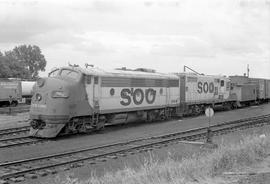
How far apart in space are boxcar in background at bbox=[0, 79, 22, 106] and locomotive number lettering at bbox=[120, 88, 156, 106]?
64.6 ft

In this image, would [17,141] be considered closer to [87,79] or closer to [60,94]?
[60,94]

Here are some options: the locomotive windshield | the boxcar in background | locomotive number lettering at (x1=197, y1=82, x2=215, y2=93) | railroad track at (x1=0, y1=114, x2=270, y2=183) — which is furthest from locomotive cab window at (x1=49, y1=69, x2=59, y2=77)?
the boxcar in background

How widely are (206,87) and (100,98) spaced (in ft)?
42.6

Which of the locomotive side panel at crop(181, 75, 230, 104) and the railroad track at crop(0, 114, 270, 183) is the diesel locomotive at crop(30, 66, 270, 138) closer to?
the locomotive side panel at crop(181, 75, 230, 104)

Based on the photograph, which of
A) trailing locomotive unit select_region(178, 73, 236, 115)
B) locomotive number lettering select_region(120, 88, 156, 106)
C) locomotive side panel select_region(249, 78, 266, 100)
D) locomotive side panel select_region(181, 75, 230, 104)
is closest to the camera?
locomotive number lettering select_region(120, 88, 156, 106)

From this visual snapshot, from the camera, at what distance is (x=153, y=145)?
52.9 feet

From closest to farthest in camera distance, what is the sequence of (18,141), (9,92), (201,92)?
(18,141), (201,92), (9,92)

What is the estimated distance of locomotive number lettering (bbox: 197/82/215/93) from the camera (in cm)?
2977

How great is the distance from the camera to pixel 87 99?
745 inches

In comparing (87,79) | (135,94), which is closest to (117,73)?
(135,94)

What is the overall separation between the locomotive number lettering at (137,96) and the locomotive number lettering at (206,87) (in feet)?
22.1

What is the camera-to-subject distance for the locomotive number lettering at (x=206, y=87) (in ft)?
97.7

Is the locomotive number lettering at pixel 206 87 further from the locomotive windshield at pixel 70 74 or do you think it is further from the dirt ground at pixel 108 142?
the locomotive windshield at pixel 70 74

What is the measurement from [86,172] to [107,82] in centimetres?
911
